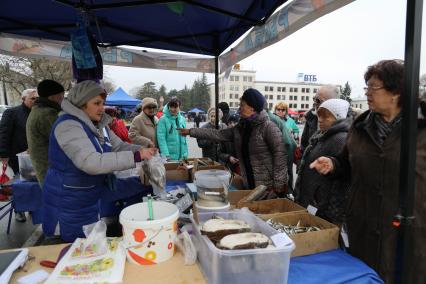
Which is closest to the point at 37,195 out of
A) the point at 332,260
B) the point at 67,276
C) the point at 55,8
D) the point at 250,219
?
the point at 55,8

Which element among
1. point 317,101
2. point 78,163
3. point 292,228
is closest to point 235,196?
point 292,228

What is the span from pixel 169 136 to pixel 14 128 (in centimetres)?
230

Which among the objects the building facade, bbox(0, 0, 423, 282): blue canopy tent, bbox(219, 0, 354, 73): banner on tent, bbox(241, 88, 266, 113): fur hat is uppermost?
the building facade

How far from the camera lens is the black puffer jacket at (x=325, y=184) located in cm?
188

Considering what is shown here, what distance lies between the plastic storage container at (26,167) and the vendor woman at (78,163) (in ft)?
5.47

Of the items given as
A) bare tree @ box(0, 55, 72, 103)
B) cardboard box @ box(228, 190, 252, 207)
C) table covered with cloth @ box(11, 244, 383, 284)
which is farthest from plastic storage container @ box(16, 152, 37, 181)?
bare tree @ box(0, 55, 72, 103)

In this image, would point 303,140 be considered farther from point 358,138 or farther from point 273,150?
point 358,138

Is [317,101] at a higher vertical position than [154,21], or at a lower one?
lower

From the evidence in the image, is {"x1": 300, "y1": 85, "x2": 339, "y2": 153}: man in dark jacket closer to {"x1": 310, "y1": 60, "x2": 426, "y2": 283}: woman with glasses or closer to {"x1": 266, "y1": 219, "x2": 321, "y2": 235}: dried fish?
{"x1": 310, "y1": 60, "x2": 426, "y2": 283}: woman with glasses

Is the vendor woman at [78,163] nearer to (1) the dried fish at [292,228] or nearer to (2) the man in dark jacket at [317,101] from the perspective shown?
(1) the dried fish at [292,228]

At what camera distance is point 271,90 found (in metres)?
75.4

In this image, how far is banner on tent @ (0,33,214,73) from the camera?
3486 millimetres

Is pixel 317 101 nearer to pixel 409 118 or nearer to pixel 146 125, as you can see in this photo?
pixel 409 118

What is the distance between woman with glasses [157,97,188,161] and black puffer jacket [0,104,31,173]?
79.4 inches
